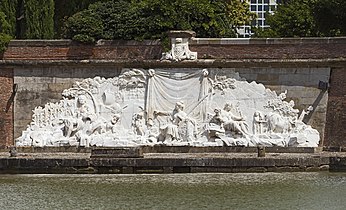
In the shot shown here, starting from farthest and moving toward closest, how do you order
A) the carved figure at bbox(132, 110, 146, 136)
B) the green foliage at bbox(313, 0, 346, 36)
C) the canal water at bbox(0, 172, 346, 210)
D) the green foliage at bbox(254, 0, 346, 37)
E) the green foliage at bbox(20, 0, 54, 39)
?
the green foliage at bbox(20, 0, 54, 39), the green foliage at bbox(254, 0, 346, 37), the green foliage at bbox(313, 0, 346, 36), the carved figure at bbox(132, 110, 146, 136), the canal water at bbox(0, 172, 346, 210)

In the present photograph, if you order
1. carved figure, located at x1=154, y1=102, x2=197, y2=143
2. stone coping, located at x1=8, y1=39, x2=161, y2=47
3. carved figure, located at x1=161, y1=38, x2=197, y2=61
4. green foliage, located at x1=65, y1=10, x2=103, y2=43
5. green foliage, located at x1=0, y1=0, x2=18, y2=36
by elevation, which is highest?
green foliage, located at x1=0, y1=0, x2=18, y2=36

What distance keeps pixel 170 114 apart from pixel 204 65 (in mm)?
1819

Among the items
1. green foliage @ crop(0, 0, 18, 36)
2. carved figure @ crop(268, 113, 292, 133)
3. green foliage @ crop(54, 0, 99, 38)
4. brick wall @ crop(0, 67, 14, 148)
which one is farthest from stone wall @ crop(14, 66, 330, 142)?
green foliage @ crop(54, 0, 99, 38)

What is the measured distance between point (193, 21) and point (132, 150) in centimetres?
683

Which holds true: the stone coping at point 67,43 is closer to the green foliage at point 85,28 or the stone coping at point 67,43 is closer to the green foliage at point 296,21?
the green foliage at point 85,28

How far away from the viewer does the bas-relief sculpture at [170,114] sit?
29875 millimetres

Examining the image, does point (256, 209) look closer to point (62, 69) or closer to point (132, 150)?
point (132, 150)

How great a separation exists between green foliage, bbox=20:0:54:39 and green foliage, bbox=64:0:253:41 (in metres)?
2.13

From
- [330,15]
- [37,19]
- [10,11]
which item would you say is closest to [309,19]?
[330,15]

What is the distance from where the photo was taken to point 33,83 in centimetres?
3152

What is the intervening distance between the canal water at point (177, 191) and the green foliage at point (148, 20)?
7.30 m

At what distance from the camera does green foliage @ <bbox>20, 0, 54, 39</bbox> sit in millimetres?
34438

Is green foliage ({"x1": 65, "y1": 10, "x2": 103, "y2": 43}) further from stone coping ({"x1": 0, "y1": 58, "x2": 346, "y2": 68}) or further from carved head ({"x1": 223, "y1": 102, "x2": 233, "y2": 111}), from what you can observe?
carved head ({"x1": 223, "y1": 102, "x2": 233, "y2": 111})

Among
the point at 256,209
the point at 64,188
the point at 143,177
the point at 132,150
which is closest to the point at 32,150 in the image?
the point at 132,150
